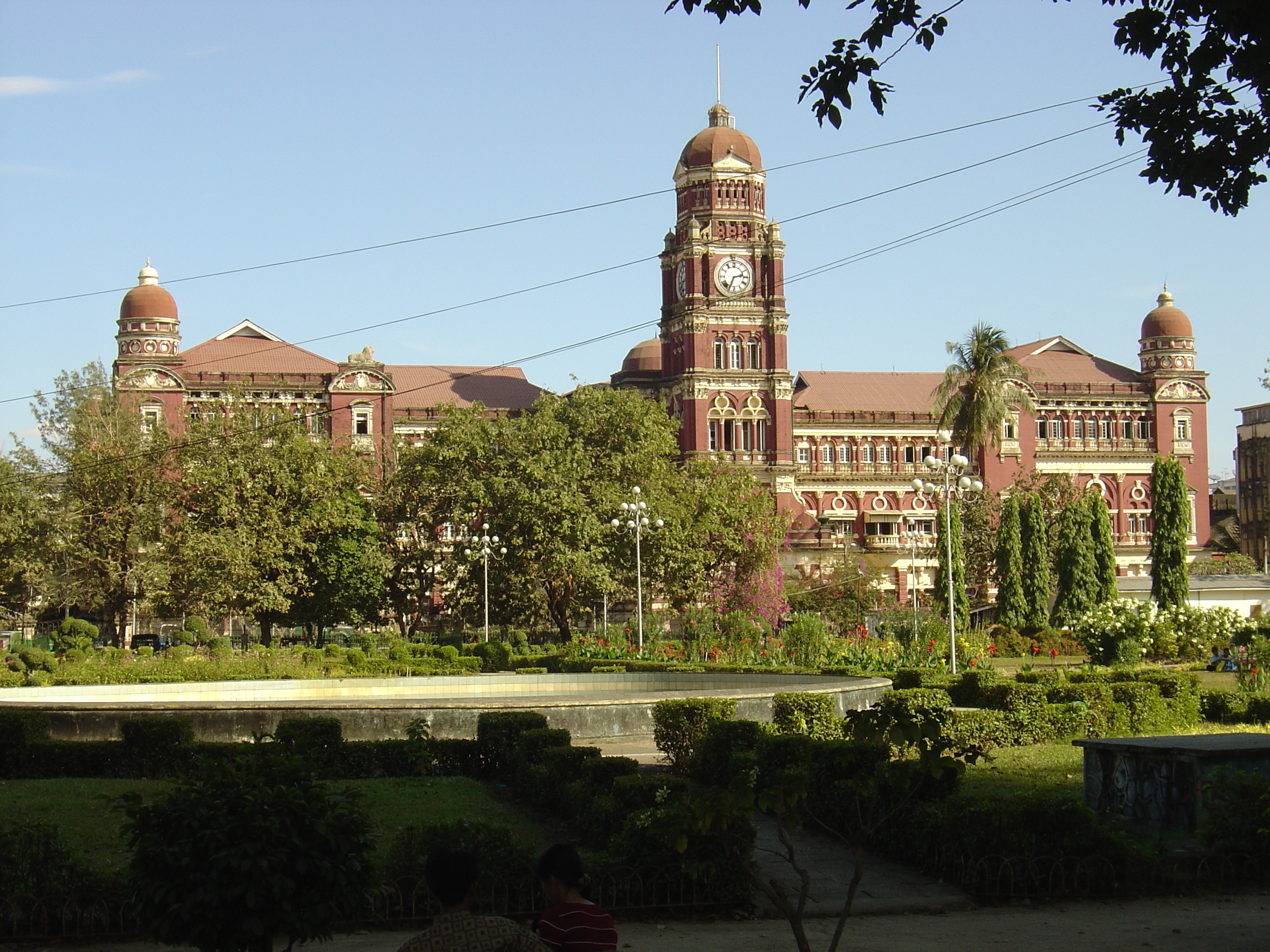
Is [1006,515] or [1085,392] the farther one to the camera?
[1085,392]

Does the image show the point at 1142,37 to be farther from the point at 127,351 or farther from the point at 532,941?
the point at 127,351

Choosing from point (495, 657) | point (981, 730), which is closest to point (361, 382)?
point (495, 657)

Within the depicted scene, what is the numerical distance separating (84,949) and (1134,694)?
13.7 metres

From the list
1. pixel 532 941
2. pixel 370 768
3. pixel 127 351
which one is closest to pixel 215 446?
pixel 127 351

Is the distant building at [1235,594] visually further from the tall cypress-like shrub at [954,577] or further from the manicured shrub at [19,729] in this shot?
the manicured shrub at [19,729]

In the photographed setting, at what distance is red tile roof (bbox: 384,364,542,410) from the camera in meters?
69.4

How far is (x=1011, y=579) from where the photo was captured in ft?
152

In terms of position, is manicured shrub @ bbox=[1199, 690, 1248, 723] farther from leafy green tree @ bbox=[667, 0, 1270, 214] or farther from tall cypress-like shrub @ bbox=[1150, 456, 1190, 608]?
tall cypress-like shrub @ bbox=[1150, 456, 1190, 608]

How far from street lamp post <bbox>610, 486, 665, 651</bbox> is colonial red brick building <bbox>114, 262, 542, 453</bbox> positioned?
14780mm

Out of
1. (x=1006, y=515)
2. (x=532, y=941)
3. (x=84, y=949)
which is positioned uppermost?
(x=1006, y=515)

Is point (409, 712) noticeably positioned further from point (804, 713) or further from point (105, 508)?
point (105, 508)

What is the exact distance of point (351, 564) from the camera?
4562cm

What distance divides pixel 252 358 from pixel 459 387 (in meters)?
10.9

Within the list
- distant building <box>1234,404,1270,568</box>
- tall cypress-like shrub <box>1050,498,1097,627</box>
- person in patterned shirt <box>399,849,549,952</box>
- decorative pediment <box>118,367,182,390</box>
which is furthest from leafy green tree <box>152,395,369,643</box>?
distant building <box>1234,404,1270,568</box>
